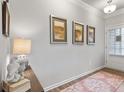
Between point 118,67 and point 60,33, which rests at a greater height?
point 60,33

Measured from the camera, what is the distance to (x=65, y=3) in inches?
115

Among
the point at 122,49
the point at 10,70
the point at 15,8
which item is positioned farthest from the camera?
the point at 122,49

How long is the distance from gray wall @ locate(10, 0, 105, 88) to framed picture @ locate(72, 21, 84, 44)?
0.15 metres

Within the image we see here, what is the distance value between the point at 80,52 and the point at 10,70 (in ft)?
9.43

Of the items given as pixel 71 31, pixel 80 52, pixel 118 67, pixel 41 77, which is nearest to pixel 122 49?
pixel 118 67

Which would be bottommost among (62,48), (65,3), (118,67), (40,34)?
(118,67)

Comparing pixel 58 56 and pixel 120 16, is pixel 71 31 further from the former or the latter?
pixel 120 16

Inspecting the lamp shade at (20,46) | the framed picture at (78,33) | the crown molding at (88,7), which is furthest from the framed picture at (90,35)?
the lamp shade at (20,46)

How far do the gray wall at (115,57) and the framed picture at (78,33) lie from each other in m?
2.11

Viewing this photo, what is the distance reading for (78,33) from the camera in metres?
3.38

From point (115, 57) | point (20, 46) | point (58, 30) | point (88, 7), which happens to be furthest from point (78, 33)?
point (115, 57)

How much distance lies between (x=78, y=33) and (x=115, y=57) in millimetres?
2535

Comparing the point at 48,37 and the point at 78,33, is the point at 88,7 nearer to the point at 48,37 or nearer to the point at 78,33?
the point at 78,33

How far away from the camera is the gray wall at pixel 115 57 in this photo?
4438 mm
